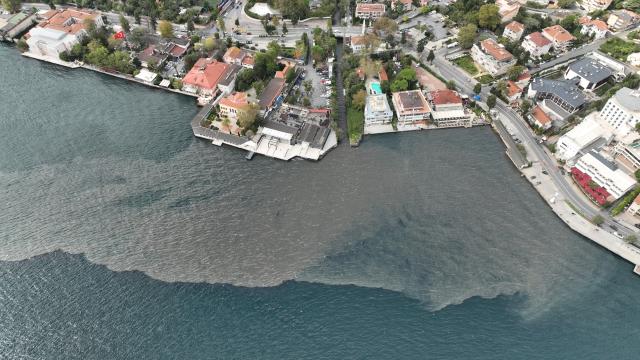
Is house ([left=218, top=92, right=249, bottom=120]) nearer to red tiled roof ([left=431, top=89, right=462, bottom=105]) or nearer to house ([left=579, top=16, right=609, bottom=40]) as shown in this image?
red tiled roof ([left=431, top=89, right=462, bottom=105])

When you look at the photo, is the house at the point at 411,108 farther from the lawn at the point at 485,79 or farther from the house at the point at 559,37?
the house at the point at 559,37

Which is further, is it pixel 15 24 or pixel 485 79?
pixel 15 24

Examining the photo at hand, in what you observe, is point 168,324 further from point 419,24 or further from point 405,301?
point 419,24


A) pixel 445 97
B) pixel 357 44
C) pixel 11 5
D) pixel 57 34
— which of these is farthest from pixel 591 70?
pixel 11 5

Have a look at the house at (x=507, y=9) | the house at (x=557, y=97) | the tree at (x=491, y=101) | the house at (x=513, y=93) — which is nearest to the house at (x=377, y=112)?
the tree at (x=491, y=101)

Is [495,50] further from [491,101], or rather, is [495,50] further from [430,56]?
[491,101]

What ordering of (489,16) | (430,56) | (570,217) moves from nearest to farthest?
(570,217) < (430,56) < (489,16)

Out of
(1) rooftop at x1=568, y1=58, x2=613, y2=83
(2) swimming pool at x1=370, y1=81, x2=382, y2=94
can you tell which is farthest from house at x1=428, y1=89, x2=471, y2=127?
(1) rooftop at x1=568, y1=58, x2=613, y2=83
